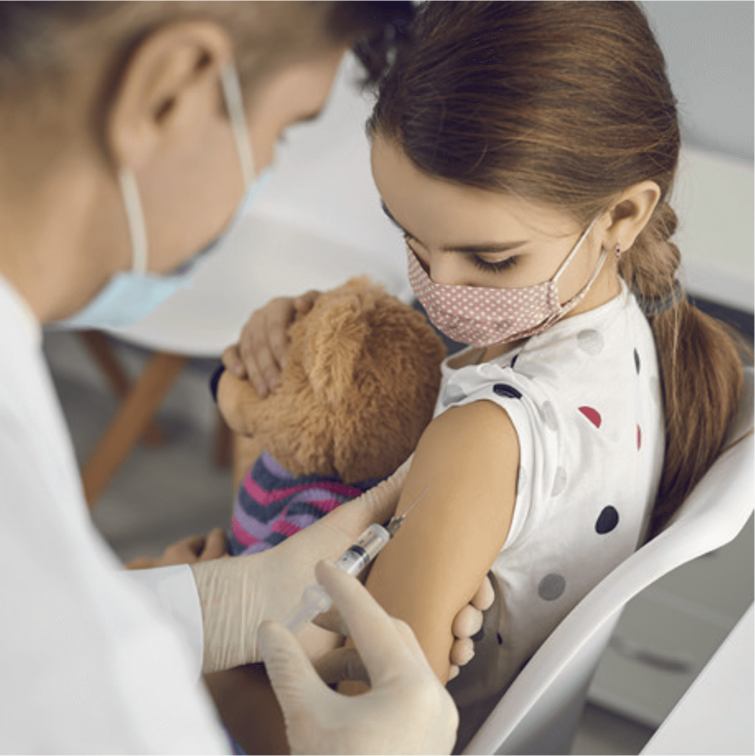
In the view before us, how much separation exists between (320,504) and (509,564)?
24 cm

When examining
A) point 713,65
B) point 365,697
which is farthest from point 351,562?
point 713,65

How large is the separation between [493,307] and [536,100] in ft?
0.70

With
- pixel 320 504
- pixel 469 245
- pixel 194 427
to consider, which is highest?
pixel 469 245

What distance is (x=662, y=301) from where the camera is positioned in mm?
1087

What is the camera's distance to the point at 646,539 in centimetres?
105

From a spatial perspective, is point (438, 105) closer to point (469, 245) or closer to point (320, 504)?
point (469, 245)

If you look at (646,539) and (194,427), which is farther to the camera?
(194,427)

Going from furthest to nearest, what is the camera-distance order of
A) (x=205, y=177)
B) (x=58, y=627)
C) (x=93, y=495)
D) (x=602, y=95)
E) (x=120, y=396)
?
(x=120, y=396), (x=93, y=495), (x=602, y=95), (x=205, y=177), (x=58, y=627)

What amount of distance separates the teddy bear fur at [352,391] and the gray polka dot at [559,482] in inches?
7.3

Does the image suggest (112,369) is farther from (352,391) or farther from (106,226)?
(106,226)

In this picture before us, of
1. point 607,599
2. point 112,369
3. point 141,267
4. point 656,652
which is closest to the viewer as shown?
point 141,267

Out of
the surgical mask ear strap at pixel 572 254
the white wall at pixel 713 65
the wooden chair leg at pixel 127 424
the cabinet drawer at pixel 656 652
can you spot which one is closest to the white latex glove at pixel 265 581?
the surgical mask ear strap at pixel 572 254

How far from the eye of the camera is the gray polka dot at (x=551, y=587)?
95 cm

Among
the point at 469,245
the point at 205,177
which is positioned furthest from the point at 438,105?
the point at 205,177
